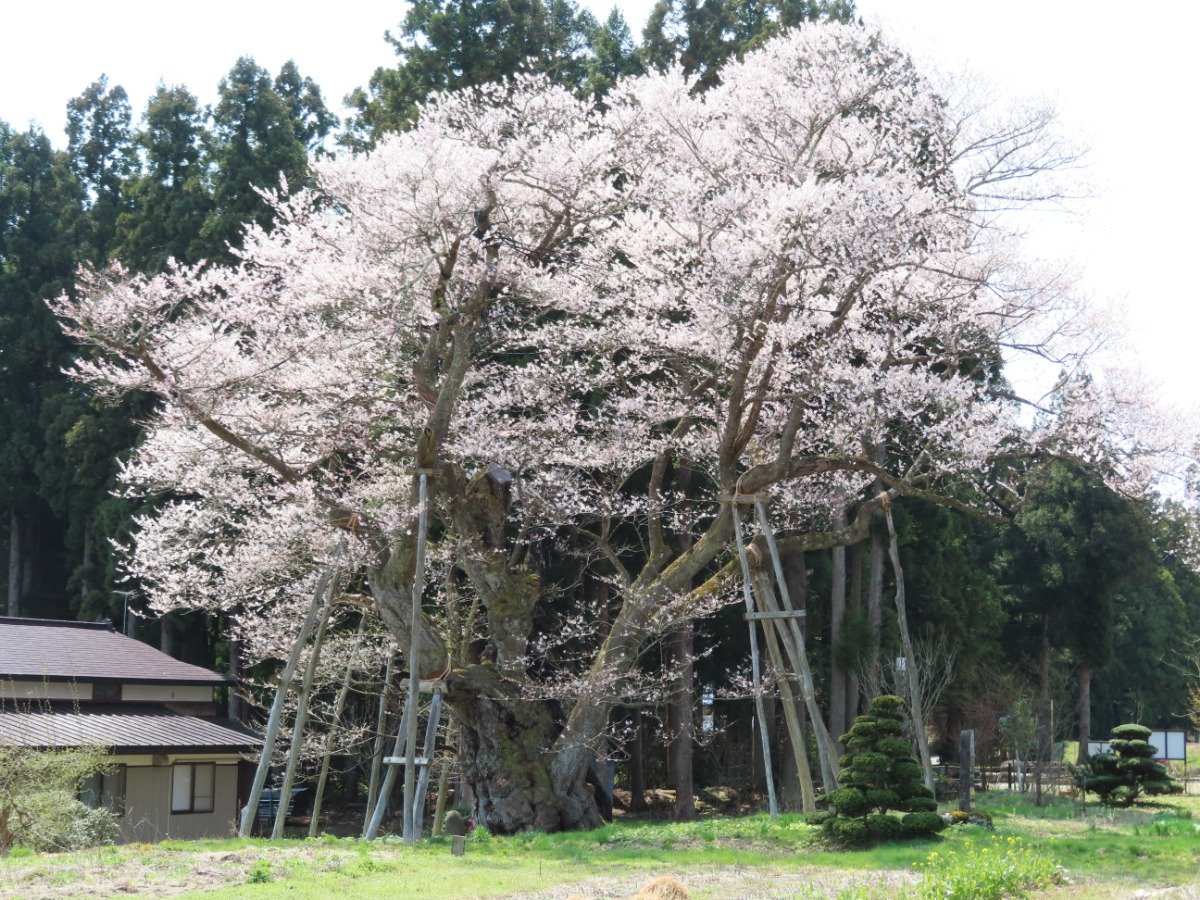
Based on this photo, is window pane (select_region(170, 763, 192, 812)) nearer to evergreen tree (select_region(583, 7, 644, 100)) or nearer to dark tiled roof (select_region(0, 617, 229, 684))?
dark tiled roof (select_region(0, 617, 229, 684))

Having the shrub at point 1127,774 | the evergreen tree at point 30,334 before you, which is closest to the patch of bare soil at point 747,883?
the shrub at point 1127,774

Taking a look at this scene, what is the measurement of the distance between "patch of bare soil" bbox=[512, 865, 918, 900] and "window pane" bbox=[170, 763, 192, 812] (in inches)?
482

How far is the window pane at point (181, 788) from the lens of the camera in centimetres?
1798

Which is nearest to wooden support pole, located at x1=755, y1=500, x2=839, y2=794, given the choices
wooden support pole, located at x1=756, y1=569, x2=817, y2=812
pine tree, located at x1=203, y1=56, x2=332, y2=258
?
wooden support pole, located at x1=756, y1=569, x2=817, y2=812

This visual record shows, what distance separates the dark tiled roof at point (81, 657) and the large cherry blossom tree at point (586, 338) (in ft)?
14.5

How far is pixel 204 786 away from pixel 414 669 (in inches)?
362

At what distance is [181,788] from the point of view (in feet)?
59.6

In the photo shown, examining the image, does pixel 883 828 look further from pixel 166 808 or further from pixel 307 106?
pixel 307 106

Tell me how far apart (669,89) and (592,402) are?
5294mm

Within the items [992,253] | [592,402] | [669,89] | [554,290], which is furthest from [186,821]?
[992,253]

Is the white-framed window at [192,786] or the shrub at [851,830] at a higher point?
the shrub at [851,830]

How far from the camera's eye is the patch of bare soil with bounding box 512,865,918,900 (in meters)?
6.85

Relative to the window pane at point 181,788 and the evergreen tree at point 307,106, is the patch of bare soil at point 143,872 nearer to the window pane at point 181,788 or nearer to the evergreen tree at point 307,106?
the window pane at point 181,788

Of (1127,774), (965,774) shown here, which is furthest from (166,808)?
(1127,774)
